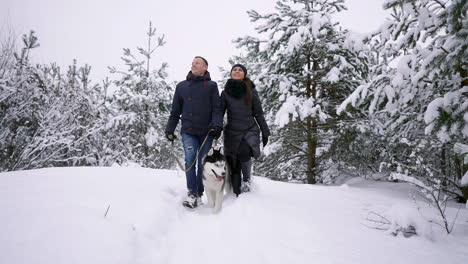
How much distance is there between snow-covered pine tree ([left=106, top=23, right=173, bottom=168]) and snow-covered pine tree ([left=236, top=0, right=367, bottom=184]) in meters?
6.09

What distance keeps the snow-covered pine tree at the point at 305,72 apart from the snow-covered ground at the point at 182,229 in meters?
3.18

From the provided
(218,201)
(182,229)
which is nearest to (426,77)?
(218,201)

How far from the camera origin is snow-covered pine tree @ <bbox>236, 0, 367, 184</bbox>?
6035 mm

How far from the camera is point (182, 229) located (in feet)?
A: 9.97

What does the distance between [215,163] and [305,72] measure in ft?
14.1

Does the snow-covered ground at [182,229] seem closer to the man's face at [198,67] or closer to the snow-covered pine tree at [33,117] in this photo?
the man's face at [198,67]

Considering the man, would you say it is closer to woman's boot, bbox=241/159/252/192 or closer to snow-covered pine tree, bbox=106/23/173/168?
woman's boot, bbox=241/159/252/192

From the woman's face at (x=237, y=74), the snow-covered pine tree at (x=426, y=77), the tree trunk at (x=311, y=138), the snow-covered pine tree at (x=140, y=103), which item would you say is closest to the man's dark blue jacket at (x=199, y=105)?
the woman's face at (x=237, y=74)

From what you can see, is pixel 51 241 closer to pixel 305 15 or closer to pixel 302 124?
pixel 302 124

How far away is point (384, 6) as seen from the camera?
328cm

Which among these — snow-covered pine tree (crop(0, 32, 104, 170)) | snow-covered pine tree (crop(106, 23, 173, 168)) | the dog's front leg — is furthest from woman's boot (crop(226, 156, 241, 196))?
snow-covered pine tree (crop(106, 23, 173, 168))

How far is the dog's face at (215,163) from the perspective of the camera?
3598 mm

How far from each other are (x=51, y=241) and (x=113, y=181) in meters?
1.83

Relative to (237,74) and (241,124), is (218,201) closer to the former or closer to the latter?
(241,124)
